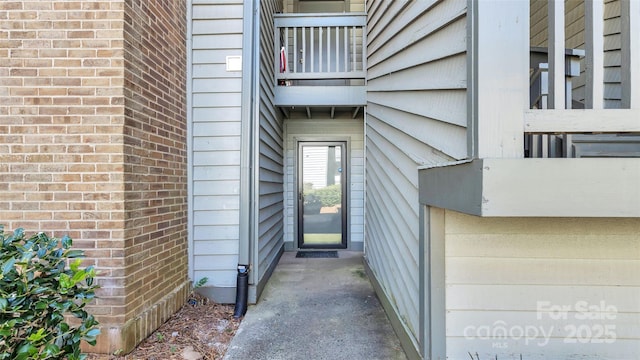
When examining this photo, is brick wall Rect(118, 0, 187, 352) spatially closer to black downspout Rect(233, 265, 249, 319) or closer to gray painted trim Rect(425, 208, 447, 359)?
black downspout Rect(233, 265, 249, 319)

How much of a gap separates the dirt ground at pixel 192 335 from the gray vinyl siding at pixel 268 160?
52 cm

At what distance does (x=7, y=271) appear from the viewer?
1.22 m

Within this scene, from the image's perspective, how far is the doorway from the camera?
17.0 ft

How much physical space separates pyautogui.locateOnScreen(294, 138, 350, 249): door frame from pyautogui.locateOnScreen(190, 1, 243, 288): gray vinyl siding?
80.7 inches

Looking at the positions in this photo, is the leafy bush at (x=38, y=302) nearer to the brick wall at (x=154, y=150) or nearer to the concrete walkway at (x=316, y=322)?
the brick wall at (x=154, y=150)

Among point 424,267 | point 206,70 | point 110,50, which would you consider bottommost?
point 424,267

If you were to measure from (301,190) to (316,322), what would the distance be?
2.74 metres

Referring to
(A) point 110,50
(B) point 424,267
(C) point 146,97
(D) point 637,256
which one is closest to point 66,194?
(C) point 146,97

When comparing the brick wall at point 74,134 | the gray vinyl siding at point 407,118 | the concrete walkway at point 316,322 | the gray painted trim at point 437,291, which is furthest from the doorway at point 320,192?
the gray painted trim at point 437,291

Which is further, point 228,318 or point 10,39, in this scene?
point 228,318

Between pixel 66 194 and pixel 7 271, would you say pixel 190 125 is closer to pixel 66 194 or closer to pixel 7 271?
pixel 66 194

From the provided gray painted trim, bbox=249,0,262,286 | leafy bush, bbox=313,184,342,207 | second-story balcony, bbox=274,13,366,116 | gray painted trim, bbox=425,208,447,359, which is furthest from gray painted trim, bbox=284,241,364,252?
gray painted trim, bbox=425,208,447,359

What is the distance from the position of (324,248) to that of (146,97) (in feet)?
11.7

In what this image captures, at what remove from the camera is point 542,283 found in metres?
1.62
